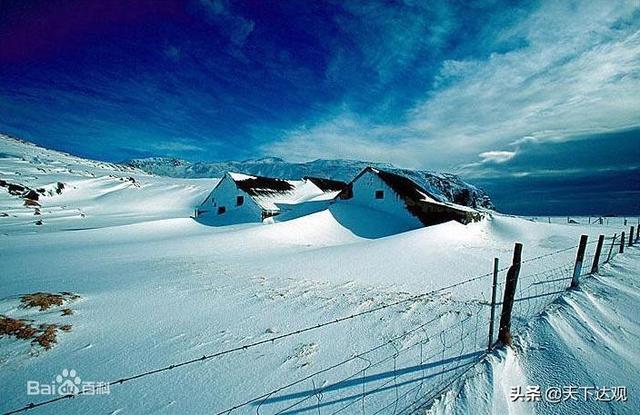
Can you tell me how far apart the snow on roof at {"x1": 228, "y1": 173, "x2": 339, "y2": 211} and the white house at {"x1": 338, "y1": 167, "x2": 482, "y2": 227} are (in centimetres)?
487

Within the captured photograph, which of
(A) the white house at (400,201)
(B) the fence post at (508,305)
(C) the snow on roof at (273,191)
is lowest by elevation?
(B) the fence post at (508,305)

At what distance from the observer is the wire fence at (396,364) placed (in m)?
3.72

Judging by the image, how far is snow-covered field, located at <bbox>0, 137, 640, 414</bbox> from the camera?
3951mm

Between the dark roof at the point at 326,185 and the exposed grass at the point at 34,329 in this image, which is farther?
the dark roof at the point at 326,185

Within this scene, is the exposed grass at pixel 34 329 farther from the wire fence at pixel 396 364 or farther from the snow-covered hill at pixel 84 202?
the snow-covered hill at pixel 84 202

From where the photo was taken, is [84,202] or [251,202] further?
[84,202]

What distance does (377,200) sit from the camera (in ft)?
82.0

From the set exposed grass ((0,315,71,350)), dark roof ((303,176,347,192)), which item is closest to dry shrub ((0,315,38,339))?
exposed grass ((0,315,71,350))

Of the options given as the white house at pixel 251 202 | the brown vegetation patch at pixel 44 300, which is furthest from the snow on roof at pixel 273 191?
the brown vegetation patch at pixel 44 300

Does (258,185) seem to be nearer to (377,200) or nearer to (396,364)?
(377,200)

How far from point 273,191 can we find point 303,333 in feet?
78.6

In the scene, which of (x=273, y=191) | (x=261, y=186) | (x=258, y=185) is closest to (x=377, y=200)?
(x=273, y=191)

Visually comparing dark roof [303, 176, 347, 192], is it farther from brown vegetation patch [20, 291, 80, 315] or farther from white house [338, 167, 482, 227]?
brown vegetation patch [20, 291, 80, 315]

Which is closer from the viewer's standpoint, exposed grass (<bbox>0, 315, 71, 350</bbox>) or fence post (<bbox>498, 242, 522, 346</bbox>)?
fence post (<bbox>498, 242, 522, 346</bbox>)
